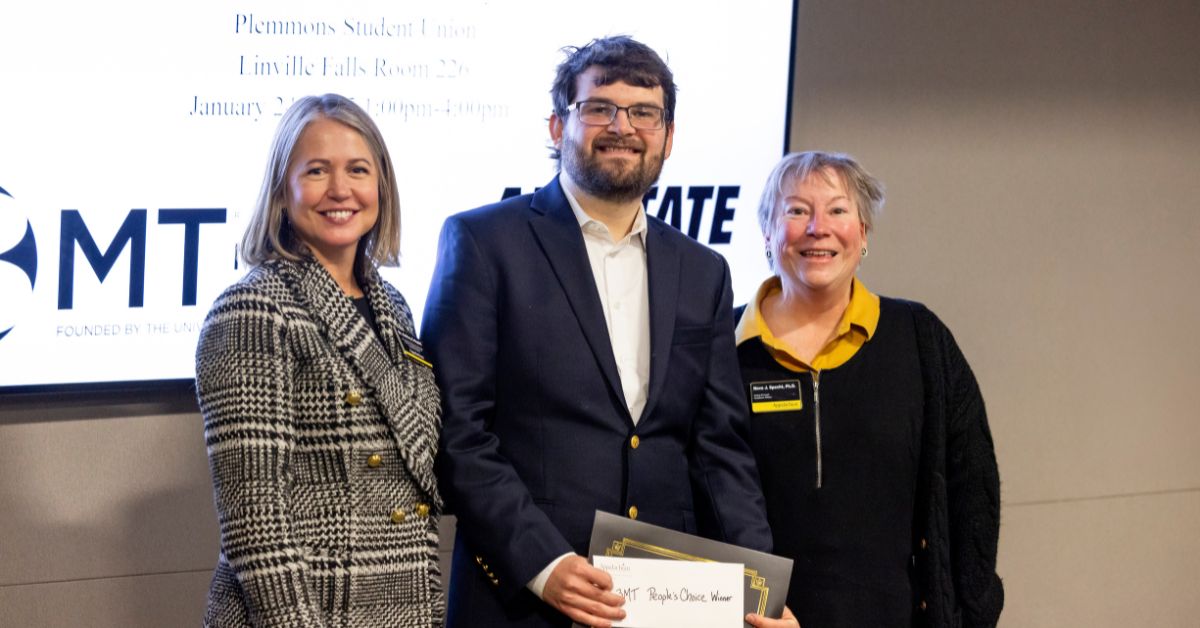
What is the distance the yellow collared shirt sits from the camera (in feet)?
8.27

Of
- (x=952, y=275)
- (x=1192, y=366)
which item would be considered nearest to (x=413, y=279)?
(x=952, y=275)

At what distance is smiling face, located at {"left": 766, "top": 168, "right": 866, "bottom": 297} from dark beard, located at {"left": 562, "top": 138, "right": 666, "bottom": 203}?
Answer: 1.28 ft

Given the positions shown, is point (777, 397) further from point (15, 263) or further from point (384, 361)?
point (15, 263)

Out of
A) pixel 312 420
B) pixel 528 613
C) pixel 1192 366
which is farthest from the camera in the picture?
pixel 1192 366

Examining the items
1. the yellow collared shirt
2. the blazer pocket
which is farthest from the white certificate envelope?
the yellow collared shirt

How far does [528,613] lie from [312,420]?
22.2 inches

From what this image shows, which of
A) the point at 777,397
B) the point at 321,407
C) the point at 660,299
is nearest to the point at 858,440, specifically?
the point at 777,397

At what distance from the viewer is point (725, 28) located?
3350 millimetres

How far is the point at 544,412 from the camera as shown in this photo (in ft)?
7.18

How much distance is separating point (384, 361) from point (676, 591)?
667 millimetres

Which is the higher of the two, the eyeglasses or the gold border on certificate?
the eyeglasses

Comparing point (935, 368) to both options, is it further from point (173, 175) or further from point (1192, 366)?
point (1192, 366)

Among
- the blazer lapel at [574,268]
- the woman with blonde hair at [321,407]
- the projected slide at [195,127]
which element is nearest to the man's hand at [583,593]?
the woman with blonde hair at [321,407]

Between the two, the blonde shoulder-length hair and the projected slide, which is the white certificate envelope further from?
the projected slide
